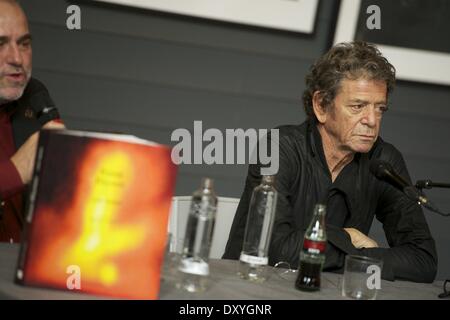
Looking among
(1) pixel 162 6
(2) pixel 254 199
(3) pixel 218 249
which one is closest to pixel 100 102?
(1) pixel 162 6

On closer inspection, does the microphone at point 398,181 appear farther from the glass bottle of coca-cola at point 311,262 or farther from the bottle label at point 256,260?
the bottle label at point 256,260

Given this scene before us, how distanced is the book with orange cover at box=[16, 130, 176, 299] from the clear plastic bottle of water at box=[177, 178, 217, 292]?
0.53ft

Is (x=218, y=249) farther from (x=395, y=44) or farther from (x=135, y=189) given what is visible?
(x=395, y=44)

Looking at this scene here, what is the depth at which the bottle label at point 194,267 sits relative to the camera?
5.47ft

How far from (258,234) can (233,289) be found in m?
0.39

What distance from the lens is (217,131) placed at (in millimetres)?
3459

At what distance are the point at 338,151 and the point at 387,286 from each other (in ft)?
2.55

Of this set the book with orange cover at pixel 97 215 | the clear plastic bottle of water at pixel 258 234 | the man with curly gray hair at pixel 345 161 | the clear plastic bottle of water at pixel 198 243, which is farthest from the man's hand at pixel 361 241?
the book with orange cover at pixel 97 215

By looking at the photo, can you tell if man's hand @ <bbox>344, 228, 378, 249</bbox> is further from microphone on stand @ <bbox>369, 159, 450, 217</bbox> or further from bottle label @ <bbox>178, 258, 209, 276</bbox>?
bottle label @ <bbox>178, 258, 209, 276</bbox>

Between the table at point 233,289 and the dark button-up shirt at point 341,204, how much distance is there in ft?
0.49

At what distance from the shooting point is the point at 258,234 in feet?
6.98

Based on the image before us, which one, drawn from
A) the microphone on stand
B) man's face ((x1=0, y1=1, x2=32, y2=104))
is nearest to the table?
the microphone on stand

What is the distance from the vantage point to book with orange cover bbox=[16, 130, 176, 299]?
1444mm

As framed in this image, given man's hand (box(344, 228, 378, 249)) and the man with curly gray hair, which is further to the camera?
the man with curly gray hair
